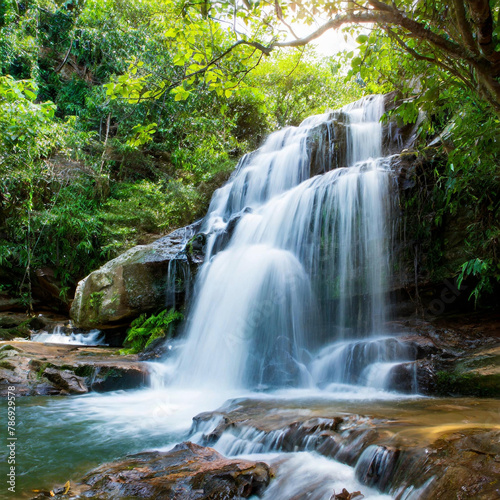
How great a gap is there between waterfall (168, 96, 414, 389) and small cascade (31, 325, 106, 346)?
349cm

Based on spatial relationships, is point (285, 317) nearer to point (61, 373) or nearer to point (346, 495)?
point (61, 373)

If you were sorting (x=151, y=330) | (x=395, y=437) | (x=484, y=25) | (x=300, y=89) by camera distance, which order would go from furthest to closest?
1. (x=300, y=89)
2. (x=151, y=330)
3. (x=395, y=437)
4. (x=484, y=25)

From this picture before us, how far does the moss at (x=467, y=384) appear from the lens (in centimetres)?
445

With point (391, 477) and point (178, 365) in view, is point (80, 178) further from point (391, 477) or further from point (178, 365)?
point (391, 477)

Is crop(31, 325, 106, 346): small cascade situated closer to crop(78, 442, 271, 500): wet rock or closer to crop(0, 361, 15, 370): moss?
crop(0, 361, 15, 370): moss

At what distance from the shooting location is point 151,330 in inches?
348

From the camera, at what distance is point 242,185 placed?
1166cm

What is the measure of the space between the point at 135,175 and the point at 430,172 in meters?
12.4

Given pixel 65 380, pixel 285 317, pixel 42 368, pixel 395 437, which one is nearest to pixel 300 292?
pixel 285 317

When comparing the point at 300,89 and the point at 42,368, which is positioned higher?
the point at 300,89

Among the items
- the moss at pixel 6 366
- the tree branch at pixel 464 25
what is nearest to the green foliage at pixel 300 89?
the moss at pixel 6 366

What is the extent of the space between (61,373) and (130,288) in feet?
9.40

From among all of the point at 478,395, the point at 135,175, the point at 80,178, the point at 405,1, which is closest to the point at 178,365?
the point at 478,395

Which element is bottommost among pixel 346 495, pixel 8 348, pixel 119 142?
pixel 346 495
